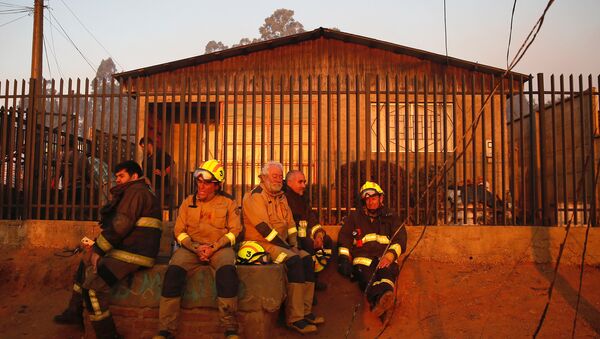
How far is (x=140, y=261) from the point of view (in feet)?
16.9

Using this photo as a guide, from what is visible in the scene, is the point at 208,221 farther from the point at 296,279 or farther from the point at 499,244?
the point at 499,244

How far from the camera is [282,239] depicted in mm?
5926

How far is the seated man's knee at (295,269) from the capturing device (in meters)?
5.44

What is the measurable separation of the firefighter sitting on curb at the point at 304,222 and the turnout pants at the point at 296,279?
63 cm

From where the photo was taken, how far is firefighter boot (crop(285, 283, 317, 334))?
17.6 ft

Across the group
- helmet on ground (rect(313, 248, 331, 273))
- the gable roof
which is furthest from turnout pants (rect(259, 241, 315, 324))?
the gable roof

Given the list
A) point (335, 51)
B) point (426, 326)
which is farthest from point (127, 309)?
point (335, 51)

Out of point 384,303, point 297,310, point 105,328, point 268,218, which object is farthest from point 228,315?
point 384,303

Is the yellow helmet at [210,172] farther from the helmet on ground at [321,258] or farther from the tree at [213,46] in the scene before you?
the tree at [213,46]

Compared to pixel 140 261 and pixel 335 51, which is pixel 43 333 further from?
pixel 335 51

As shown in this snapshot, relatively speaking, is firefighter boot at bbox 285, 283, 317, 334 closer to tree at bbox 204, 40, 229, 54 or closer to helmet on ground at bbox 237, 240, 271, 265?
helmet on ground at bbox 237, 240, 271, 265

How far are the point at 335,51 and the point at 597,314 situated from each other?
402 inches

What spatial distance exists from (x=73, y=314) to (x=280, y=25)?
88123mm

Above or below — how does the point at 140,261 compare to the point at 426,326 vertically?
above
